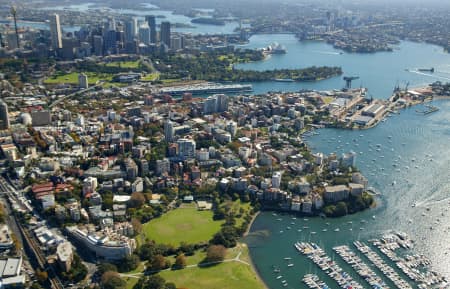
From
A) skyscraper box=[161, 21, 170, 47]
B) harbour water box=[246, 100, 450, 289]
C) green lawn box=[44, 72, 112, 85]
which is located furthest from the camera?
skyscraper box=[161, 21, 170, 47]

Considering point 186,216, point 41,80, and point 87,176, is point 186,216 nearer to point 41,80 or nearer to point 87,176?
point 87,176

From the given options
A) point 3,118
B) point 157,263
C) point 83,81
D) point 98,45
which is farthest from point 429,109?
point 98,45

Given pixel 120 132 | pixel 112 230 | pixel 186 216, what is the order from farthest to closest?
pixel 120 132 → pixel 186 216 → pixel 112 230

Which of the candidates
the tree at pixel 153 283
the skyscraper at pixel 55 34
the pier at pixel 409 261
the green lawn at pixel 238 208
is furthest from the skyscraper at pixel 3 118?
the skyscraper at pixel 55 34

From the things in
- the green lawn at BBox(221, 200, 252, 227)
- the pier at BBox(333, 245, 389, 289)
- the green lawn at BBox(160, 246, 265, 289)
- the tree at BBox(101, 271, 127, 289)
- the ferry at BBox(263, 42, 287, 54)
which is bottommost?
the green lawn at BBox(160, 246, 265, 289)

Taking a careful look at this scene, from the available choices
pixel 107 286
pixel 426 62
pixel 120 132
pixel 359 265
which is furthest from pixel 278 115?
pixel 426 62

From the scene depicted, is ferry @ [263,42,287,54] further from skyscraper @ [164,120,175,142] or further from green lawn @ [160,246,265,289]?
green lawn @ [160,246,265,289]

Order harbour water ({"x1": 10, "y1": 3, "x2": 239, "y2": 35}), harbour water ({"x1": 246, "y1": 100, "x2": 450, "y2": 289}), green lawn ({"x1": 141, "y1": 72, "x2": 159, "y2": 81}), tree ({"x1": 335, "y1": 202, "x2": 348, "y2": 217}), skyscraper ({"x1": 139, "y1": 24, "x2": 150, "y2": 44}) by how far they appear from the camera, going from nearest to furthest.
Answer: harbour water ({"x1": 246, "y1": 100, "x2": 450, "y2": 289}) < tree ({"x1": 335, "y1": 202, "x2": 348, "y2": 217}) < green lawn ({"x1": 141, "y1": 72, "x2": 159, "y2": 81}) < skyscraper ({"x1": 139, "y1": 24, "x2": 150, "y2": 44}) < harbour water ({"x1": 10, "y1": 3, "x2": 239, "y2": 35})

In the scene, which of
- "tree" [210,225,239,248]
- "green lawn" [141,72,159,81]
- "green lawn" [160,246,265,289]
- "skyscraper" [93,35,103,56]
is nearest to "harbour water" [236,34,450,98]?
"green lawn" [141,72,159,81]
